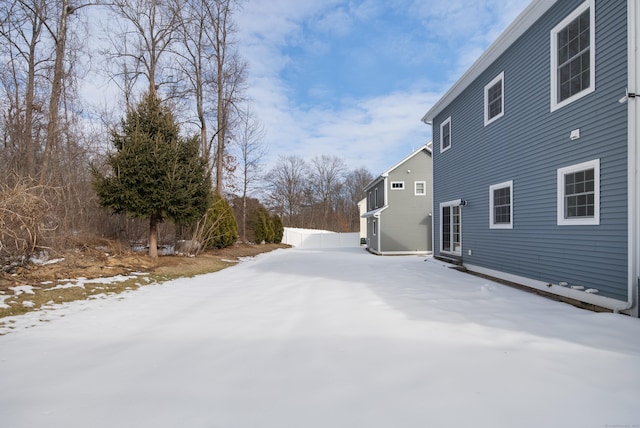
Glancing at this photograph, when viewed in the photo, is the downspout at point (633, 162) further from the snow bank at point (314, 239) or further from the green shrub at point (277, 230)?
the snow bank at point (314, 239)

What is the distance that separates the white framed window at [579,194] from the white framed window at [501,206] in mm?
1619

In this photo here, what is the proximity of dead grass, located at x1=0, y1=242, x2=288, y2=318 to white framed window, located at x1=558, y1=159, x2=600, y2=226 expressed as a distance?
8.37 m

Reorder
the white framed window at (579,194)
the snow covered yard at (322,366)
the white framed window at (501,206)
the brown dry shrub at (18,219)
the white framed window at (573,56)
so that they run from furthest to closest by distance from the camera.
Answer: the white framed window at (501,206) → the brown dry shrub at (18,219) → the white framed window at (573,56) → the white framed window at (579,194) → the snow covered yard at (322,366)

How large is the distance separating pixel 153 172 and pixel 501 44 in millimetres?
9779

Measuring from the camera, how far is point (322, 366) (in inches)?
115

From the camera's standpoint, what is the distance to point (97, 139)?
14633 mm

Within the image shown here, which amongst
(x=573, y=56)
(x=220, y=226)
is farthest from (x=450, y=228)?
(x=220, y=226)

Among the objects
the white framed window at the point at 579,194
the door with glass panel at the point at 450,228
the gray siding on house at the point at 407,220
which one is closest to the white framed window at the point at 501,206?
the white framed window at the point at 579,194

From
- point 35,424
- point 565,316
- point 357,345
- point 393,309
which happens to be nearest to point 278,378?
point 357,345

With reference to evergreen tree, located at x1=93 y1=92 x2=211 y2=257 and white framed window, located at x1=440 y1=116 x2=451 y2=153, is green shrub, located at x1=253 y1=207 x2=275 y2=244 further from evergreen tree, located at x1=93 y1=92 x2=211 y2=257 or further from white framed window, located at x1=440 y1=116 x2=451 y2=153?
white framed window, located at x1=440 y1=116 x2=451 y2=153

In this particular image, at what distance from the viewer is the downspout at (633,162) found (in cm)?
452

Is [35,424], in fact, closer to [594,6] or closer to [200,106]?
[594,6]

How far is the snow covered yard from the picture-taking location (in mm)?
2191

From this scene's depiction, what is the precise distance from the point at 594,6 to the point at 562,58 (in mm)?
940
